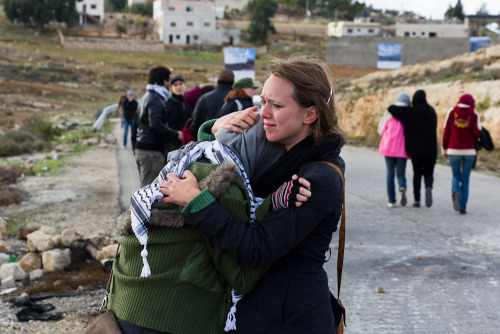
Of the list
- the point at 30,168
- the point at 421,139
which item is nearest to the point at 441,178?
the point at 421,139

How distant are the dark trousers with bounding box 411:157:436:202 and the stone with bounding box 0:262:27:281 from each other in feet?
21.6

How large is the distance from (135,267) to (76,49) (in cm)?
9392

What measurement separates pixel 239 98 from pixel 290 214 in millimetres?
5315

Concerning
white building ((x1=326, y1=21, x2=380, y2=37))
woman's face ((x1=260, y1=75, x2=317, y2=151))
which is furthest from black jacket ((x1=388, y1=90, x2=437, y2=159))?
white building ((x1=326, y1=21, x2=380, y2=37))

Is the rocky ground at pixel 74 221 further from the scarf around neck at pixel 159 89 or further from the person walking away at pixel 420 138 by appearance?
the person walking away at pixel 420 138

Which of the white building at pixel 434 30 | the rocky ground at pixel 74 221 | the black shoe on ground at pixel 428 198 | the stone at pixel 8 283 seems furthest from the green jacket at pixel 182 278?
the white building at pixel 434 30

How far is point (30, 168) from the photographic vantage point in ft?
45.2

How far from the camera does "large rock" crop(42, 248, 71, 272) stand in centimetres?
645

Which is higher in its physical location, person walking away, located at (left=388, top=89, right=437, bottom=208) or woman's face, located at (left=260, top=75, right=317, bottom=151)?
woman's face, located at (left=260, top=75, right=317, bottom=151)

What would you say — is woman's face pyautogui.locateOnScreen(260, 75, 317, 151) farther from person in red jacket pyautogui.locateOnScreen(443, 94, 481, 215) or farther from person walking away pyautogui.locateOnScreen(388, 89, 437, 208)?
person walking away pyautogui.locateOnScreen(388, 89, 437, 208)

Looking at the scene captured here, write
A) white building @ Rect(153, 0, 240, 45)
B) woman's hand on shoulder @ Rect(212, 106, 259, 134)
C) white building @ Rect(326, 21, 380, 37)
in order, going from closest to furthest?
woman's hand on shoulder @ Rect(212, 106, 259, 134)
white building @ Rect(326, 21, 380, 37)
white building @ Rect(153, 0, 240, 45)

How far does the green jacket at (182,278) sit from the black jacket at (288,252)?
0.21 feet

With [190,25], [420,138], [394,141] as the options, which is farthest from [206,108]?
[190,25]

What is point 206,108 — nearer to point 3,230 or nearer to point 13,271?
point 3,230
